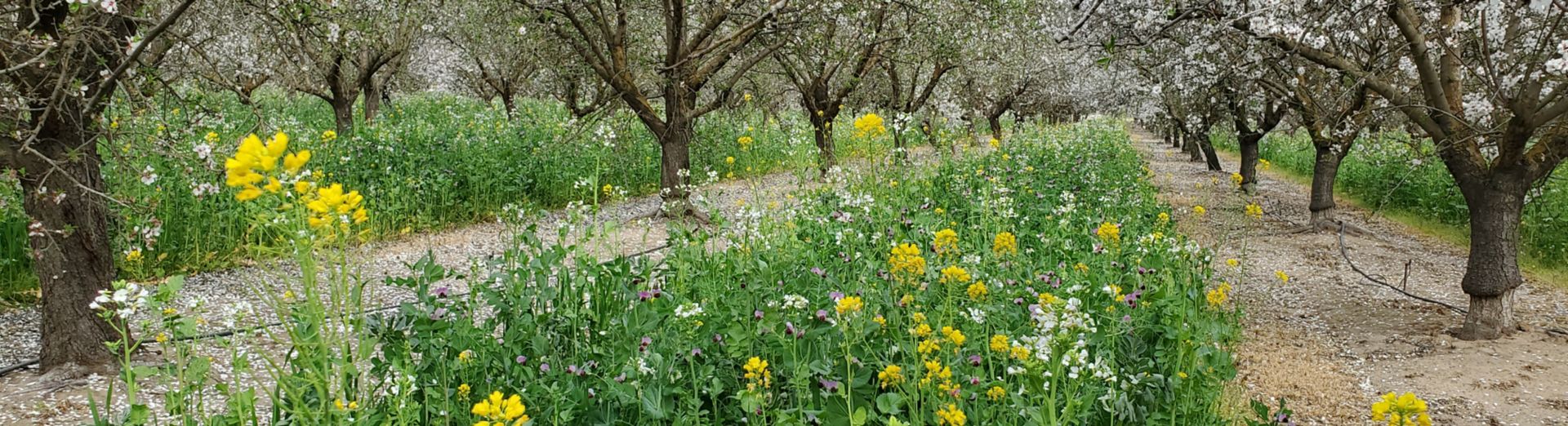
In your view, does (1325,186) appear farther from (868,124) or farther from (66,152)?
(66,152)

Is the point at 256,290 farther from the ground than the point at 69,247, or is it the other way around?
the point at 256,290

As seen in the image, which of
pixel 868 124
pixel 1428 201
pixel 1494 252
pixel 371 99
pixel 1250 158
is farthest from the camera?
pixel 371 99

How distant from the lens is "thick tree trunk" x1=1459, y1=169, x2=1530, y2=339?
5660 mm

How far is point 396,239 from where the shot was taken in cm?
837

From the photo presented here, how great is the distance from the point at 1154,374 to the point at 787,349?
1245mm

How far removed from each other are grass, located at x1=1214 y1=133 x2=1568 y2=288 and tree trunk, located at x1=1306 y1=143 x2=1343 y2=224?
0.98 feet

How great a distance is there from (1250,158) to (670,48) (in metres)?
10.0

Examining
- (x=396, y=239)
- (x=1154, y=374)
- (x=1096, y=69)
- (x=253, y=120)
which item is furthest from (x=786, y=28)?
(x=1096, y=69)

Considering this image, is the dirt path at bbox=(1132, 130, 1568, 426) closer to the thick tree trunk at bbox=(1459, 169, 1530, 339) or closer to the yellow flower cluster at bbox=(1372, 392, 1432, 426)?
the thick tree trunk at bbox=(1459, 169, 1530, 339)

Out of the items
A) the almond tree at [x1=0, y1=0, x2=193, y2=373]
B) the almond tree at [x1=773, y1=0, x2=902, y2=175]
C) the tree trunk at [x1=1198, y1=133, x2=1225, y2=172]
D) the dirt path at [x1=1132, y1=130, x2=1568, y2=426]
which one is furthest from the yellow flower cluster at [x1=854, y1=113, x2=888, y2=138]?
the tree trunk at [x1=1198, y1=133, x2=1225, y2=172]

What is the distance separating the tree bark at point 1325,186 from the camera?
10.4 metres

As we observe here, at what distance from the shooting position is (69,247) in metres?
4.17

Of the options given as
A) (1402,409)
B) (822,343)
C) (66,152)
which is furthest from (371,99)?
(1402,409)

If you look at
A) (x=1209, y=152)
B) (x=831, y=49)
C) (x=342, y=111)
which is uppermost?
(x=831, y=49)
